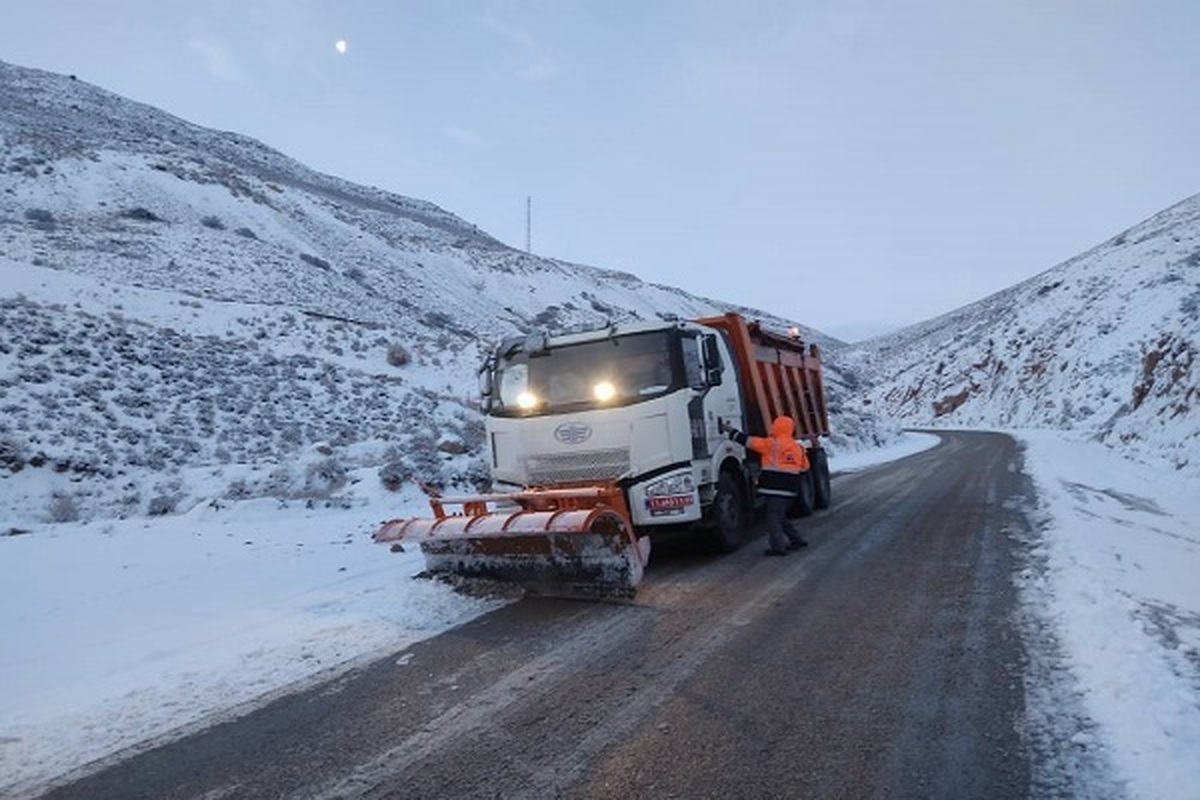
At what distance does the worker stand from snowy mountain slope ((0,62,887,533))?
6.78 m

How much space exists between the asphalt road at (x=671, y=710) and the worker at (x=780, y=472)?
156 cm

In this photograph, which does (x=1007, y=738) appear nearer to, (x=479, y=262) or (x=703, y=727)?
(x=703, y=727)

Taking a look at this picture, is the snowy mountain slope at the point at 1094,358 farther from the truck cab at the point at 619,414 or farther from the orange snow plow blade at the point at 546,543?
the orange snow plow blade at the point at 546,543

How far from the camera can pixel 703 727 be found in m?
3.85

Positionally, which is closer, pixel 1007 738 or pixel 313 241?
pixel 1007 738

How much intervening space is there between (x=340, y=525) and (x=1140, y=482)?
1585 centimetres

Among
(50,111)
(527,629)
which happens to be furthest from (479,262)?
(527,629)

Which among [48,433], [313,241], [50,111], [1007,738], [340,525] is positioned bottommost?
[1007,738]

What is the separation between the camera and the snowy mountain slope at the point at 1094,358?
23734mm

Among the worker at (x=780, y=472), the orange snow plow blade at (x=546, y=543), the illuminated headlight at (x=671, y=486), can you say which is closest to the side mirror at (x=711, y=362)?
the worker at (x=780, y=472)

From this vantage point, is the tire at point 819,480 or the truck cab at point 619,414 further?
the tire at point 819,480

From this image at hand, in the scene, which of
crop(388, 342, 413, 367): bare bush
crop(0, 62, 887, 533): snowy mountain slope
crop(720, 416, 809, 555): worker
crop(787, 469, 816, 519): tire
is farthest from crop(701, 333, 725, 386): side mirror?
crop(388, 342, 413, 367): bare bush

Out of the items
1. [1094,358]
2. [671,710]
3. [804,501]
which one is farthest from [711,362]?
[1094,358]

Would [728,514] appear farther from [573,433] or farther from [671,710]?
[671,710]
